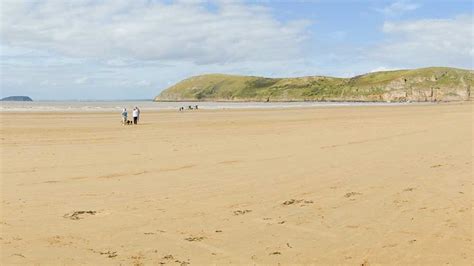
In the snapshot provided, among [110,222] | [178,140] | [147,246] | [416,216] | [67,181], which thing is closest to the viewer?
[147,246]

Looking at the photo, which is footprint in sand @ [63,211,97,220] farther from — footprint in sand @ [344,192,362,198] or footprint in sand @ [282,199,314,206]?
footprint in sand @ [344,192,362,198]

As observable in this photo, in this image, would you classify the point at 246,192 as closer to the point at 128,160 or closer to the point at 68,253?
the point at 68,253

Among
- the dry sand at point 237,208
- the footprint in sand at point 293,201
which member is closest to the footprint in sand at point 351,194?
the dry sand at point 237,208

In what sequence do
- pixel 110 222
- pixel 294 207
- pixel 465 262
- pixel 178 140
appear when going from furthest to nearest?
pixel 178 140 < pixel 294 207 < pixel 110 222 < pixel 465 262

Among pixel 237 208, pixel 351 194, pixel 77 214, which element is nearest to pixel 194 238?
pixel 237 208

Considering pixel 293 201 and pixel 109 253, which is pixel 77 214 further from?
pixel 293 201

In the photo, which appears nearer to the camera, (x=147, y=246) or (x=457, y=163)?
(x=147, y=246)

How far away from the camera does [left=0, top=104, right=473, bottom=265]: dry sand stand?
261 inches

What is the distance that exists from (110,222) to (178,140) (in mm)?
14563

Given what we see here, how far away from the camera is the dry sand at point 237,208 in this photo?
21.8 ft

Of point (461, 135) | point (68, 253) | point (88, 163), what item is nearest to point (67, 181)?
point (88, 163)

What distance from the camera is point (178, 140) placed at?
73.9 ft

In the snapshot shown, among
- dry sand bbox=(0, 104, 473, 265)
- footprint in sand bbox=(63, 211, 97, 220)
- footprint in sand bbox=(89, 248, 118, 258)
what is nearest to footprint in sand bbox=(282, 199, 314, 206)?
dry sand bbox=(0, 104, 473, 265)

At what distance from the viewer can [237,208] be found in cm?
905
